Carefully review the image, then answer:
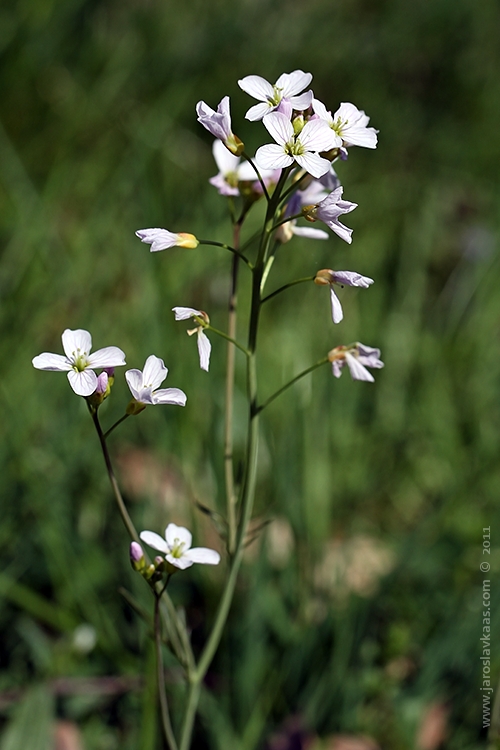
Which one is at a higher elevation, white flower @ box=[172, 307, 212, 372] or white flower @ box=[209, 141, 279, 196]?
white flower @ box=[209, 141, 279, 196]

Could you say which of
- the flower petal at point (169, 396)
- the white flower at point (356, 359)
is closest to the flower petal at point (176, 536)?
the flower petal at point (169, 396)

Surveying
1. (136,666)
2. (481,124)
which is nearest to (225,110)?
(136,666)

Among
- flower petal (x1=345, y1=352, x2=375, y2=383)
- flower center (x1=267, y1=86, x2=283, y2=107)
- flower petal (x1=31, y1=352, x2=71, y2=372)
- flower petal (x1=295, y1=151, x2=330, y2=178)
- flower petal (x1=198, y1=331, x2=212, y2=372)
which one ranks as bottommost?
flower petal (x1=345, y1=352, x2=375, y2=383)

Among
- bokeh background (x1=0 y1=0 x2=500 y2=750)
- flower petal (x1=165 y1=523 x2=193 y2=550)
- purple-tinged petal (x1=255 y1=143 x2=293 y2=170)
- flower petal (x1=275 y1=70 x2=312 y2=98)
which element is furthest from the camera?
bokeh background (x1=0 y1=0 x2=500 y2=750)

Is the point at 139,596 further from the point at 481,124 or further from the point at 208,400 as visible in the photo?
the point at 481,124

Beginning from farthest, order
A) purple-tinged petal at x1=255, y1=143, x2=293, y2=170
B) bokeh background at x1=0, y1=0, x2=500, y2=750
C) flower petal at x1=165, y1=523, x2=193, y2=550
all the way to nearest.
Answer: bokeh background at x1=0, y1=0, x2=500, y2=750
flower petal at x1=165, y1=523, x2=193, y2=550
purple-tinged petal at x1=255, y1=143, x2=293, y2=170

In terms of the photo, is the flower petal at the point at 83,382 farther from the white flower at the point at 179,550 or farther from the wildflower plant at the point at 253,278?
the white flower at the point at 179,550

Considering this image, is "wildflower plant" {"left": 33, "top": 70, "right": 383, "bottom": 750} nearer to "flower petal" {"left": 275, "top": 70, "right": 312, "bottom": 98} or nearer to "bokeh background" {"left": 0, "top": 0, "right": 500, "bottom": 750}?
"flower petal" {"left": 275, "top": 70, "right": 312, "bottom": 98}

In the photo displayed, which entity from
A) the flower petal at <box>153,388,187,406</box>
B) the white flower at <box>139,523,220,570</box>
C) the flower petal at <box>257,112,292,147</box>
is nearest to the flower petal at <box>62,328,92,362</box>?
the flower petal at <box>153,388,187,406</box>
